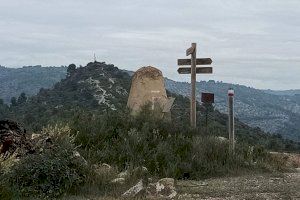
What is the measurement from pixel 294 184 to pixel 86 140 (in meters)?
4.77

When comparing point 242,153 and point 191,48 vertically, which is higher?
point 191,48

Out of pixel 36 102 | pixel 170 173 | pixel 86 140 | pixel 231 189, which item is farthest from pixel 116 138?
pixel 36 102

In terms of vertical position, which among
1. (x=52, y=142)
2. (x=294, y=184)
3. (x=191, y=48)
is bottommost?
(x=294, y=184)

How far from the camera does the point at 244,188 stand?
9930 mm

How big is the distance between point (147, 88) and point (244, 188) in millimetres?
8664

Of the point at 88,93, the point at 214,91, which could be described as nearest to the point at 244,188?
the point at 88,93

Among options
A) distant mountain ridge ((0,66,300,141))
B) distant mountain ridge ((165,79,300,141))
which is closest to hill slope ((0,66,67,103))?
distant mountain ridge ((0,66,300,141))

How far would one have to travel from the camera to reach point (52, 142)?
1067 cm

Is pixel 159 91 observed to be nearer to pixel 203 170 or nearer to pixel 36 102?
pixel 203 170

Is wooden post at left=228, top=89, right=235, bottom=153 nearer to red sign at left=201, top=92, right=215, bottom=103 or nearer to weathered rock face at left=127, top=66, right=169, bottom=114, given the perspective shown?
red sign at left=201, top=92, right=215, bottom=103

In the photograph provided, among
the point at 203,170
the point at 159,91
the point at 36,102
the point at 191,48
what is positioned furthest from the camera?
the point at 36,102

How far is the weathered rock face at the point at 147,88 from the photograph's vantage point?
699 inches

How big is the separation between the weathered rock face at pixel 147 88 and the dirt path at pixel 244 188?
21.8ft

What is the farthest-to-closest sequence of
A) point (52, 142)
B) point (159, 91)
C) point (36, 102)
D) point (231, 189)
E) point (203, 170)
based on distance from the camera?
1. point (36, 102)
2. point (159, 91)
3. point (203, 170)
4. point (52, 142)
5. point (231, 189)
